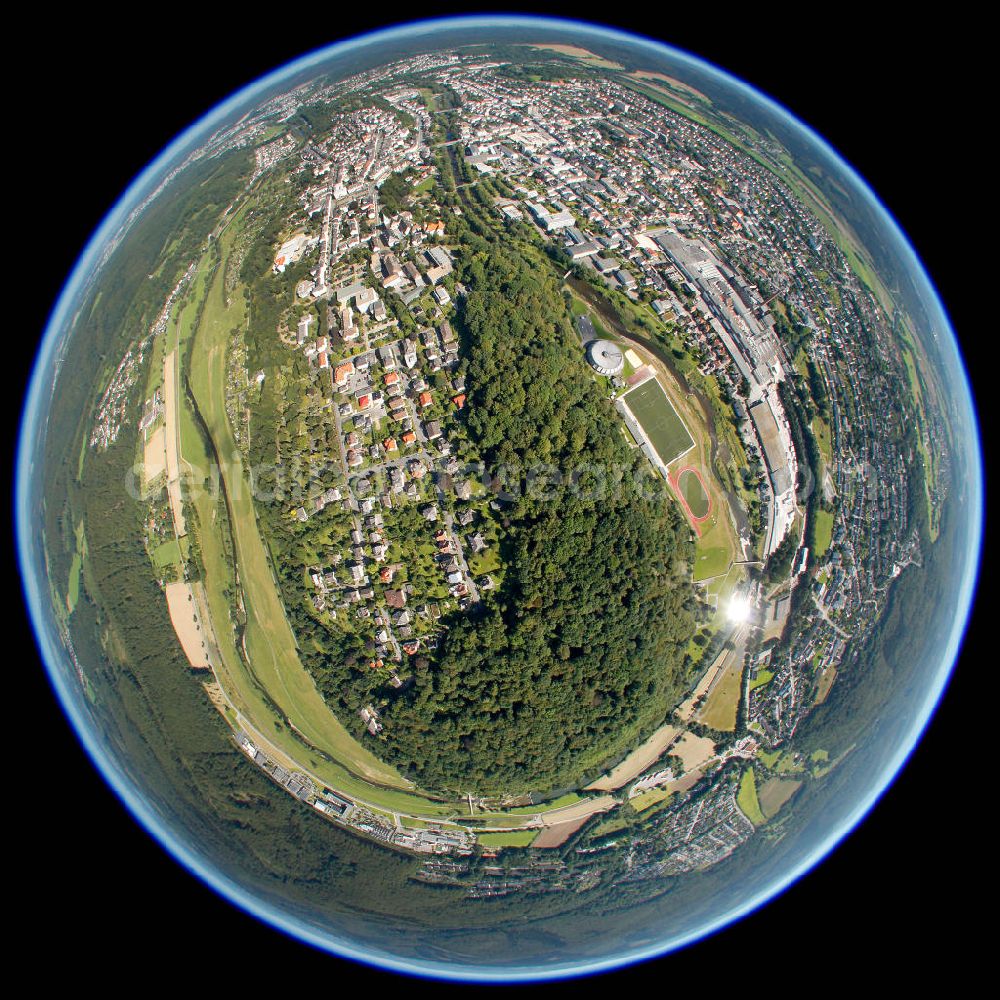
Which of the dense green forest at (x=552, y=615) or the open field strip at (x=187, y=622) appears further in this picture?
the open field strip at (x=187, y=622)

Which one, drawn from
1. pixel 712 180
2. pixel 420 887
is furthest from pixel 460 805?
pixel 712 180

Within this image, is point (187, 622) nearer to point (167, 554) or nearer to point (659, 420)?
point (167, 554)

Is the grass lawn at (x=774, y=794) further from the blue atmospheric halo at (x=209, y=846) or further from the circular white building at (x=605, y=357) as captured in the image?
the circular white building at (x=605, y=357)

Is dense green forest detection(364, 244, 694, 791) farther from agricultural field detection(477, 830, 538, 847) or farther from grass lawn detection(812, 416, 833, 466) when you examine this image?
grass lawn detection(812, 416, 833, 466)

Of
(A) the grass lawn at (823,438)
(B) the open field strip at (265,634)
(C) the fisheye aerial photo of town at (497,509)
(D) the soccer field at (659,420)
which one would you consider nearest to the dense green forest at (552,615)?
(C) the fisheye aerial photo of town at (497,509)

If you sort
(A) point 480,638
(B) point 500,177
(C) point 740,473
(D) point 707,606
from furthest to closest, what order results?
(B) point 500,177
(C) point 740,473
(D) point 707,606
(A) point 480,638

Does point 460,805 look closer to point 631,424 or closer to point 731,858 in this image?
point 731,858

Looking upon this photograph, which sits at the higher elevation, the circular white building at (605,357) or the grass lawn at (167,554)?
the grass lawn at (167,554)
